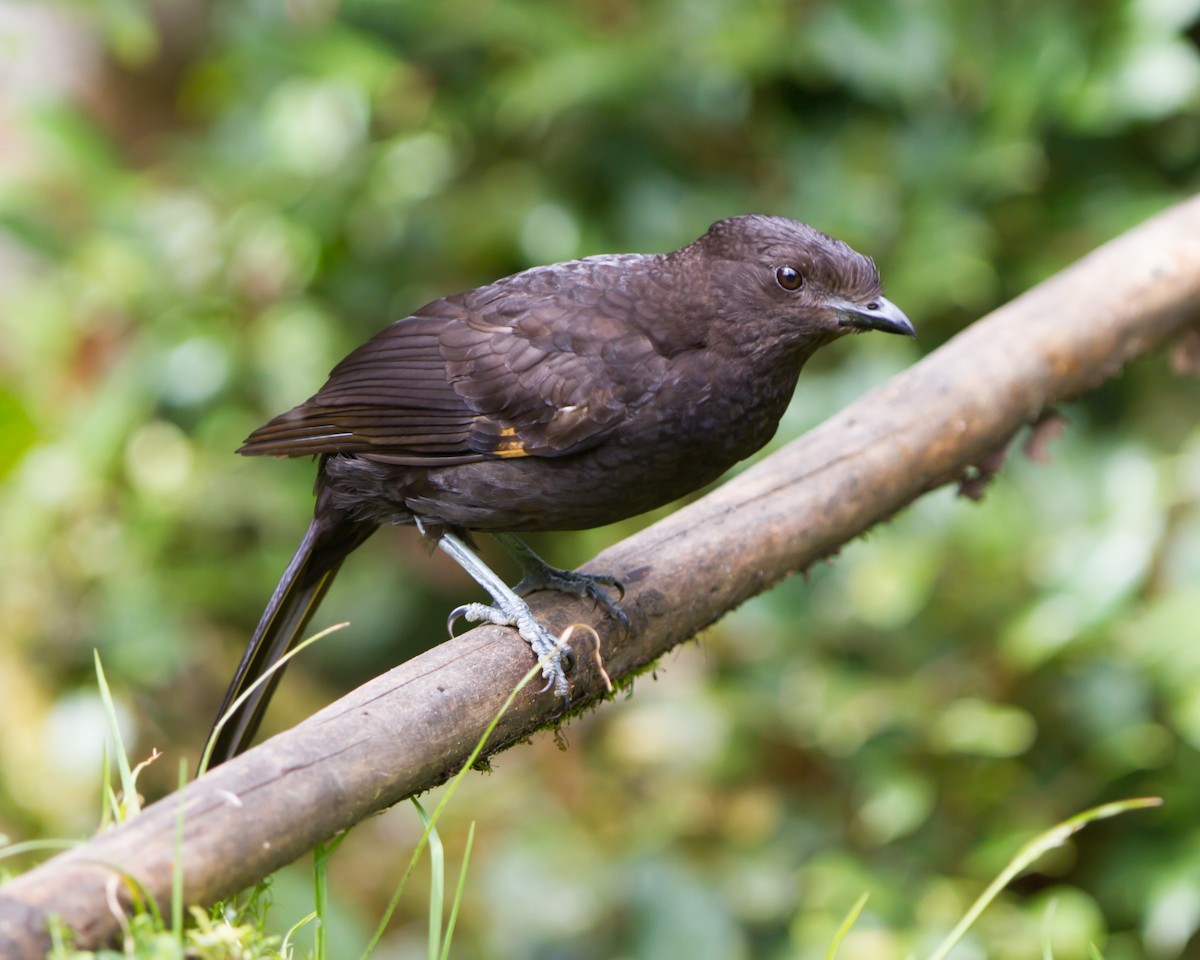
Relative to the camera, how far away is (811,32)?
438 centimetres

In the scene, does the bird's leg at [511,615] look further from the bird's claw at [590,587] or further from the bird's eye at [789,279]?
the bird's eye at [789,279]

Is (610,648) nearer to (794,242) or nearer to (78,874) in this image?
(794,242)

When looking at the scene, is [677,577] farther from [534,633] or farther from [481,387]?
[481,387]

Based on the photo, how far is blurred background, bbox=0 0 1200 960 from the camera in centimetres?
380

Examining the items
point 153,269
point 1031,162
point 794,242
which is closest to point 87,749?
point 153,269

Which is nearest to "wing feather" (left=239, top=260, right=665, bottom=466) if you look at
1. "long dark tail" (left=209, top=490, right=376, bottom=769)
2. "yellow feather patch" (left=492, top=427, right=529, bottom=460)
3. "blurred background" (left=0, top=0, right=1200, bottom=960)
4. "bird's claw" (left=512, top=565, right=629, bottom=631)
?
"yellow feather patch" (left=492, top=427, right=529, bottom=460)

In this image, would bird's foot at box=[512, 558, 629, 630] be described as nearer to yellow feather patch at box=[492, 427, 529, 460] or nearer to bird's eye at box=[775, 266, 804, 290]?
yellow feather patch at box=[492, 427, 529, 460]

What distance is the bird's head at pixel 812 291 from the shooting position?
277 cm

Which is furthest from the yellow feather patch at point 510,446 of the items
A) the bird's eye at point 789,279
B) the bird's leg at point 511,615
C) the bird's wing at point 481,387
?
the bird's eye at point 789,279

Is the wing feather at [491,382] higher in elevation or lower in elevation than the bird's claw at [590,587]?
higher

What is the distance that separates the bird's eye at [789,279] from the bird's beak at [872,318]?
93mm

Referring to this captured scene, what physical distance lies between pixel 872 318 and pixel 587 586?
0.85 meters

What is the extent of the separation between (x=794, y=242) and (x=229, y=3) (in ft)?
11.4

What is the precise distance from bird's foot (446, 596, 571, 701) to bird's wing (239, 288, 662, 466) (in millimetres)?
320
